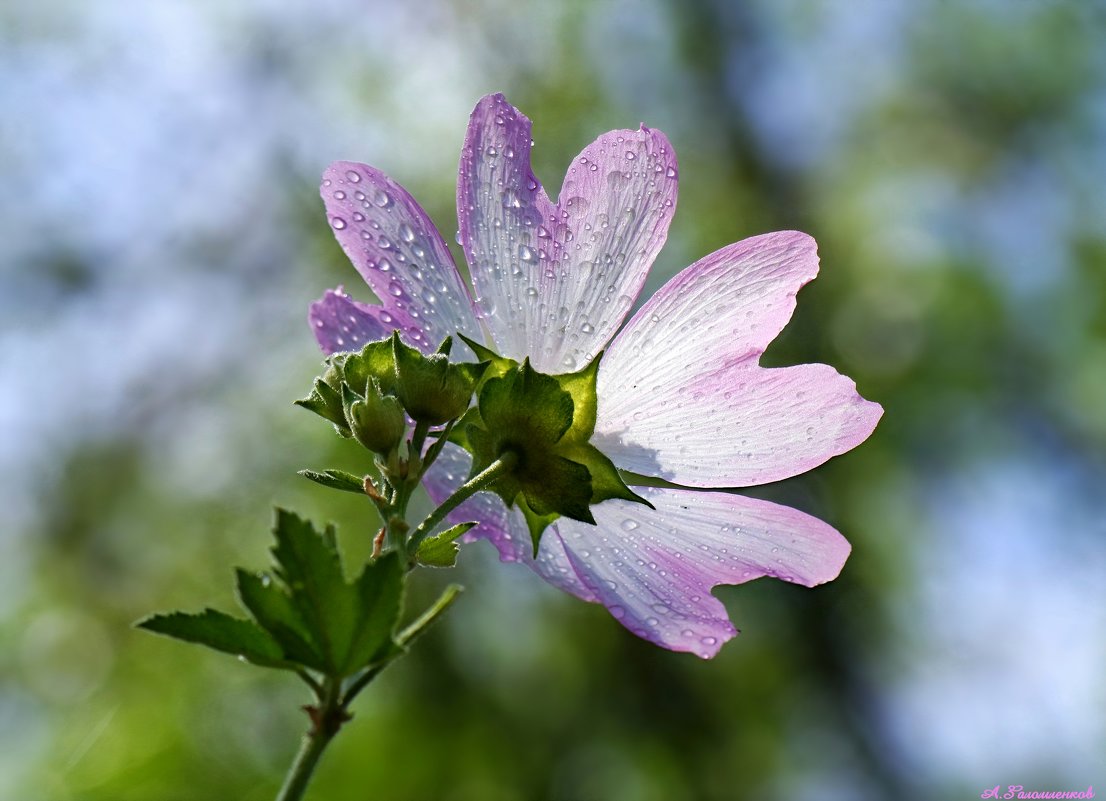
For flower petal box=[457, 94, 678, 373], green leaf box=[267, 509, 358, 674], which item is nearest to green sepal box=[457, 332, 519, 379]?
flower petal box=[457, 94, 678, 373]

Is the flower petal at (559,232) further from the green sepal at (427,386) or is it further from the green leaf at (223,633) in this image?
the green leaf at (223,633)

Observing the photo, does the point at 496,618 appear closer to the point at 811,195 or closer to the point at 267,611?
the point at 811,195

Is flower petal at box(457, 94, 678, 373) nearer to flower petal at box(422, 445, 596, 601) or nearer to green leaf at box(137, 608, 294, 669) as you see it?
flower petal at box(422, 445, 596, 601)

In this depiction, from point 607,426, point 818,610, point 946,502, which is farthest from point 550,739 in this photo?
point 607,426

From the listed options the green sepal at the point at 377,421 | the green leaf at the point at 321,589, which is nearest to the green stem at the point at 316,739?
the green leaf at the point at 321,589

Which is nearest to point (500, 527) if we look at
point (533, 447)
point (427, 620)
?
point (533, 447)

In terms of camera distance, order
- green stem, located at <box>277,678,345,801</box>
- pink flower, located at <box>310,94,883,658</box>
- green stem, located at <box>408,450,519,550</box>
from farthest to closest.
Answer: pink flower, located at <box>310,94,883,658</box>
green stem, located at <box>408,450,519,550</box>
green stem, located at <box>277,678,345,801</box>

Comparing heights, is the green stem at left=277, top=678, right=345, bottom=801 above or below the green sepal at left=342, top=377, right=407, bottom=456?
below

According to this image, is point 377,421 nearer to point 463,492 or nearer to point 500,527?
point 463,492
